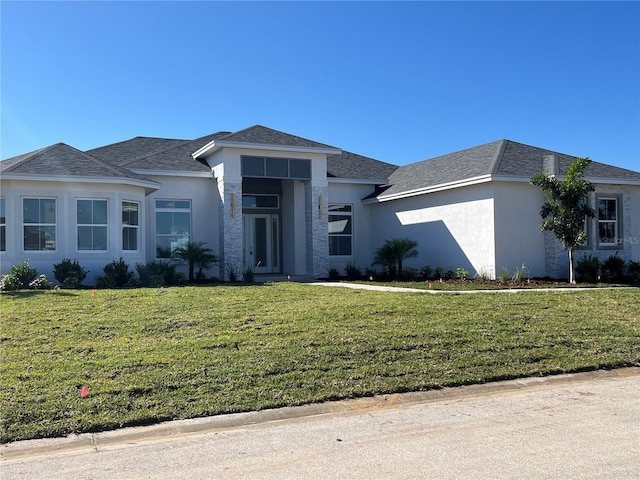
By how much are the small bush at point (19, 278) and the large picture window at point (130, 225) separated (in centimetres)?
334

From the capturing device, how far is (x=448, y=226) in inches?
802

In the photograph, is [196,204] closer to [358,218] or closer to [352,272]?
[352,272]

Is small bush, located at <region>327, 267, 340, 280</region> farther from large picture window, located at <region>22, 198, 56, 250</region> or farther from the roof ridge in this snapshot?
large picture window, located at <region>22, 198, 56, 250</region>

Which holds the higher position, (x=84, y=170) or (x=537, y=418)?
(x=84, y=170)

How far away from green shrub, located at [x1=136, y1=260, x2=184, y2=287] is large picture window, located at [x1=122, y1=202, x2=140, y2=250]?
0.90 metres

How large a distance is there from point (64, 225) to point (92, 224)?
0.81 metres

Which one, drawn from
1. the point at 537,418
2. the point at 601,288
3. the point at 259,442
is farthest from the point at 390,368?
the point at 601,288

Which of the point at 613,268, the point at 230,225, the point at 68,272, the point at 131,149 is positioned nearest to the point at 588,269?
the point at 613,268

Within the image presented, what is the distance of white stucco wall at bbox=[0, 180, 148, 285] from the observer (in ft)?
55.6

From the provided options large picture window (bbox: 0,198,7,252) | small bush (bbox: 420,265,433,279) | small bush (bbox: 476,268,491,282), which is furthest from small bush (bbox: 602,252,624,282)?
large picture window (bbox: 0,198,7,252)

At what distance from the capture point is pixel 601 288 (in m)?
16.1

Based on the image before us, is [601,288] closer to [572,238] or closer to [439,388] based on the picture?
[572,238]

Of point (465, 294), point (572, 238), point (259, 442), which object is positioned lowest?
point (259, 442)

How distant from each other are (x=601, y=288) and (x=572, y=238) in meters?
1.88
